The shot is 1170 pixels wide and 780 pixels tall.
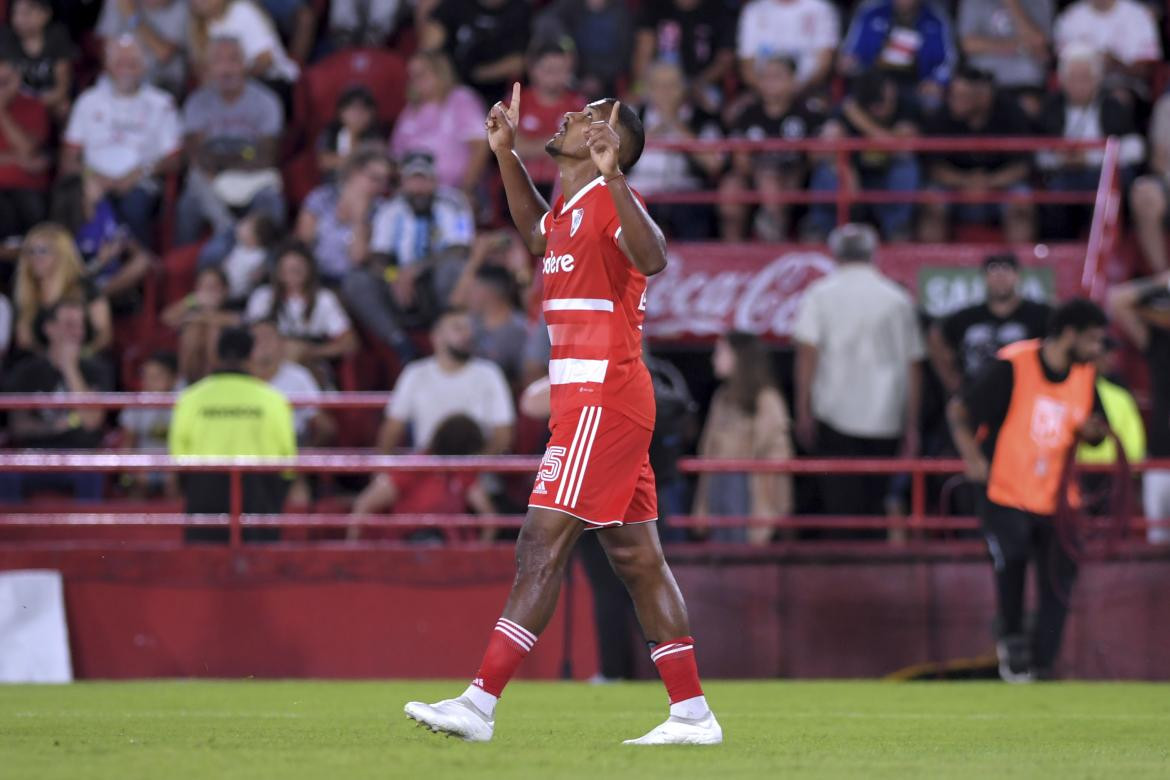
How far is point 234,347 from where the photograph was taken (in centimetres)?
1338

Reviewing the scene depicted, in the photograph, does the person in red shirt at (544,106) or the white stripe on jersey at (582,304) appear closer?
the white stripe on jersey at (582,304)

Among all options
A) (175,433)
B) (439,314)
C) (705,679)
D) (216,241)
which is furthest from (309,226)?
(705,679)

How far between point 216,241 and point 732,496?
542 centimetres

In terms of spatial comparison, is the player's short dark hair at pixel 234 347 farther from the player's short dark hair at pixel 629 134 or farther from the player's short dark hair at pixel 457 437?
the player's short dark hair at pixel 629 134

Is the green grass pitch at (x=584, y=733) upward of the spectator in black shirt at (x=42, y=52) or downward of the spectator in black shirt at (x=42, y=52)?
downward

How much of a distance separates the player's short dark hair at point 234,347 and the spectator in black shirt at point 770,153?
4.92 meters

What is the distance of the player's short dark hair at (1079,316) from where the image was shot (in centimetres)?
1198

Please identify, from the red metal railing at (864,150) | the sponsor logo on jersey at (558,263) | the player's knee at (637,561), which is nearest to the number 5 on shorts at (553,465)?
the player's knee at (637,561)

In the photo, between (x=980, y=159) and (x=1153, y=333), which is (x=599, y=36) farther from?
(x=1153, y=333)

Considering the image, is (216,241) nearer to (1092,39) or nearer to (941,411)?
(941,411)

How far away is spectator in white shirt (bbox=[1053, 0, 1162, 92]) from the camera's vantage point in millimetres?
17688

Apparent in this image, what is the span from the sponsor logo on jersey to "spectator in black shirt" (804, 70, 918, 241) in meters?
9.14

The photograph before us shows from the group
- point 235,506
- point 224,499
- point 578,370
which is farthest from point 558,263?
point 224,499

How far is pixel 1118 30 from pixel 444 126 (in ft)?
20.6
